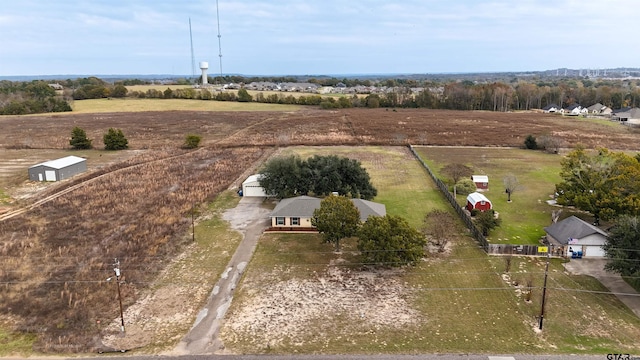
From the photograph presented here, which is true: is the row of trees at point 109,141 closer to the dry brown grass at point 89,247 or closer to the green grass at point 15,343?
the dry brown grass at point 89,247

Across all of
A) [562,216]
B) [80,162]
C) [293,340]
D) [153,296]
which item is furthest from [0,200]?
[562,216]

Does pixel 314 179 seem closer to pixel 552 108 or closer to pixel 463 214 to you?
pixel 463 214

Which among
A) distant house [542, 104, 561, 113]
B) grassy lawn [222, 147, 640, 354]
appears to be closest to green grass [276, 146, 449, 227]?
grassy lawn [222, 147, 640, 354]

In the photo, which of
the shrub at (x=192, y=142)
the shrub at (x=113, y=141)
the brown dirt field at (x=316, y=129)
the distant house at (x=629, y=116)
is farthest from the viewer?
the distant house at (x=629, y=116)

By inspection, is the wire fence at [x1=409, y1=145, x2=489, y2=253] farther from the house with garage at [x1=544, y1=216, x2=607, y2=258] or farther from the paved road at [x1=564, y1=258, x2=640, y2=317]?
the paved road at [x1=564, y1=258, x2=640, y2=317]

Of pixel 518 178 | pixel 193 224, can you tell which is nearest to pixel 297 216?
pixel 193 224

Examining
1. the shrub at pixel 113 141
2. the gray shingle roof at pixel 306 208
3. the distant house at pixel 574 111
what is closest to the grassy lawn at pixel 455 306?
the gray shingle roof at pixel 306 208

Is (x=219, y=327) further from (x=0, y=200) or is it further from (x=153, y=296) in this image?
(x=0, y=200)
